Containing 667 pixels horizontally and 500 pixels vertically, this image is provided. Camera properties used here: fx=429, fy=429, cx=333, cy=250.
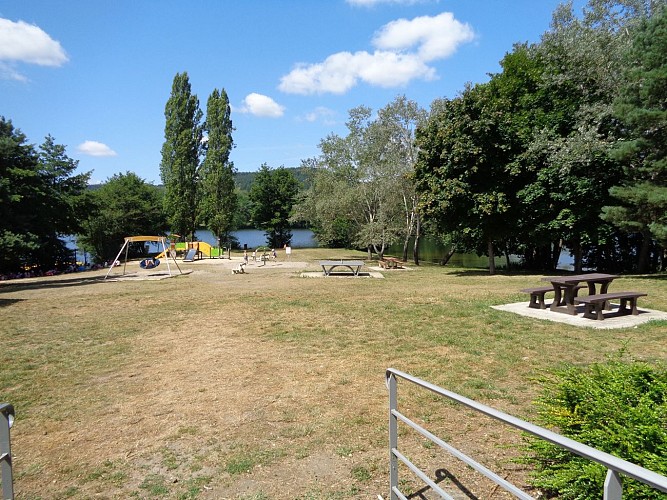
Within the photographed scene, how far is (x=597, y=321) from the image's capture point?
313 inches

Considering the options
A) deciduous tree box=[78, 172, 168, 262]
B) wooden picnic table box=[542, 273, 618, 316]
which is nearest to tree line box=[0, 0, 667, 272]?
deciduous tree box=[78, 172, 168, 262]

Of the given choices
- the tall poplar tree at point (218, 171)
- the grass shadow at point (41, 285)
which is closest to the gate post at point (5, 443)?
the grass shadow at point (41, 285)

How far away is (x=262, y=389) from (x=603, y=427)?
352cm

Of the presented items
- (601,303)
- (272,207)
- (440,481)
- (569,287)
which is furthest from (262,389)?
(272,207)

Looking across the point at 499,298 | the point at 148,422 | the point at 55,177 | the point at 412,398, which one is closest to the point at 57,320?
the point at 148,422

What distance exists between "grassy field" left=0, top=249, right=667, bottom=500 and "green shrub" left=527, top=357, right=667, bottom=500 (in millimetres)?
494

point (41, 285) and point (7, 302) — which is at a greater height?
point (7, 302)

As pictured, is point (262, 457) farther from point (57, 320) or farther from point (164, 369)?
point (57, 320)

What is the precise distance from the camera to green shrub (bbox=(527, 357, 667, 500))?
2197 mm

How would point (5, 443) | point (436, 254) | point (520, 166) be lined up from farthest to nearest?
1. point (436, 254)
2. point (520, 166)
3. point (5, 443)

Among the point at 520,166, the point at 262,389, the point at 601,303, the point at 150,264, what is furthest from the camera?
the point at 150,264

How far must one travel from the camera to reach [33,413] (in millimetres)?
4520

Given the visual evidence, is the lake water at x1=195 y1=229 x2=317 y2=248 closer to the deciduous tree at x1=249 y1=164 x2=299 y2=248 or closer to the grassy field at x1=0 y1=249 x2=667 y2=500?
the deciduous tree at x1=249 y1=164 x2=299 y2=248

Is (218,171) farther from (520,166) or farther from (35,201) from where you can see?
(520,166)
